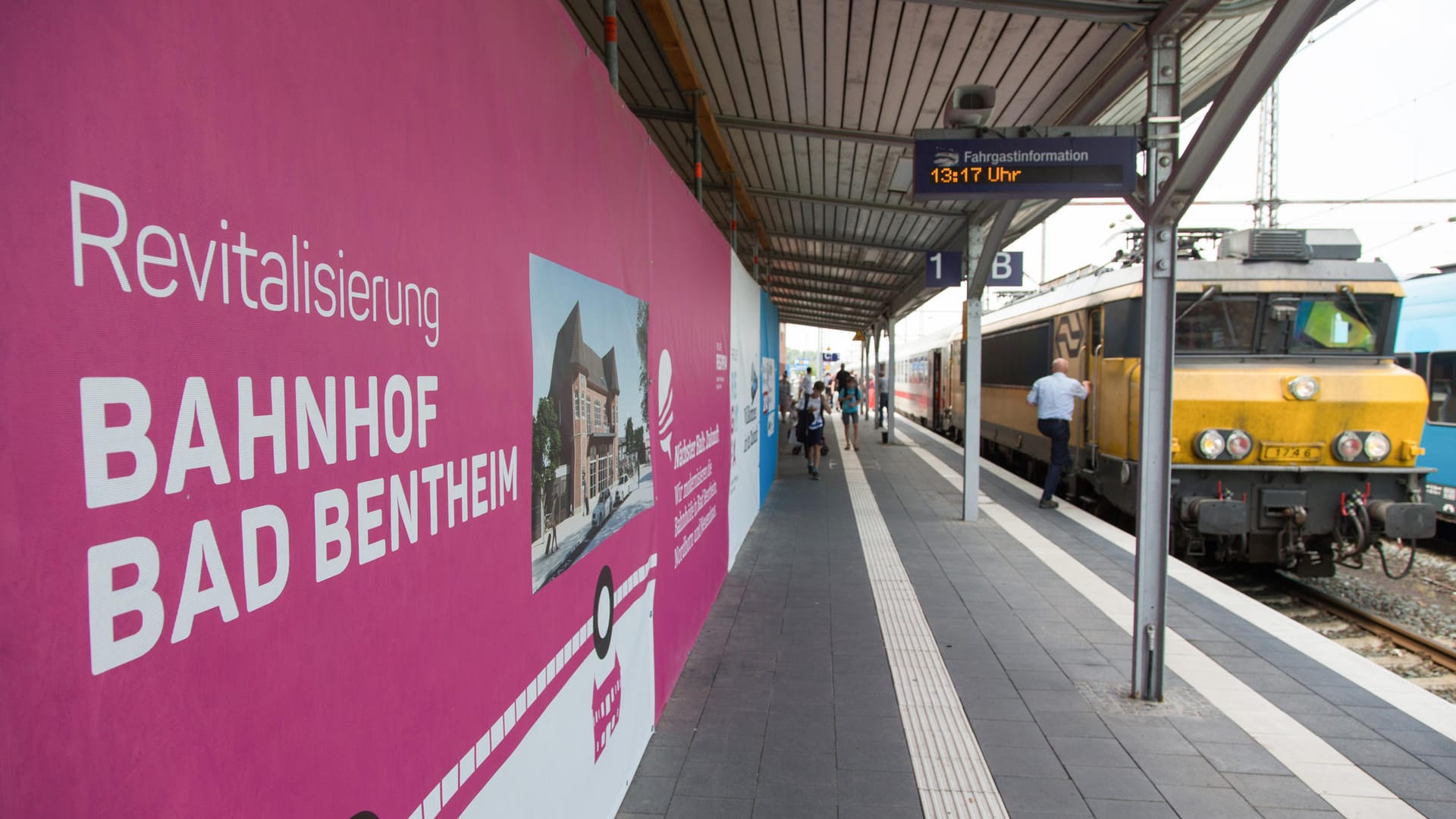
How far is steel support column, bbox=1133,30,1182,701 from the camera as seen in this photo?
14.1 feet

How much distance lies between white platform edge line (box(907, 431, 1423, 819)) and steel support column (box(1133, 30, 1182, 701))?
0.43 metres

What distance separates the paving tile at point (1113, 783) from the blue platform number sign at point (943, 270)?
8.18 metres

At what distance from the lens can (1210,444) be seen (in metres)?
7.16

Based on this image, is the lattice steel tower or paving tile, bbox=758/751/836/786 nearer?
paving tile, bbox=758/751/836/786

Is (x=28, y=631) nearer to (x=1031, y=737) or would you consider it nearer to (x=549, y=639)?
(x=549, y=639)

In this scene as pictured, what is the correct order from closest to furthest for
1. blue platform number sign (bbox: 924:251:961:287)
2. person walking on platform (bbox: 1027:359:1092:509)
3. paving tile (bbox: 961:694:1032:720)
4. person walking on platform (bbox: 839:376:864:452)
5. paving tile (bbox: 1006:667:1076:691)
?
paving tile (bbox: 961:694:1032:720) < paving tile (bbox: 1006:667:1076:691) < person walking on platform (bbox: 1027:359:1092:509) < blue platform number sign (bbox: 924:251:961:287) < person walking on platform (bbox: 839:376:864:452)

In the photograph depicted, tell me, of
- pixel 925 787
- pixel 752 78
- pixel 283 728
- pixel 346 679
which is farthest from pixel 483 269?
pixel 752 78

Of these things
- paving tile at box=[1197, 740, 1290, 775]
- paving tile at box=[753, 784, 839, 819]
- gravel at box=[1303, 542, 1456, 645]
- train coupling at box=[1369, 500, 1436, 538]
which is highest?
train coupling at box=[1369, 500, 1436, 538]

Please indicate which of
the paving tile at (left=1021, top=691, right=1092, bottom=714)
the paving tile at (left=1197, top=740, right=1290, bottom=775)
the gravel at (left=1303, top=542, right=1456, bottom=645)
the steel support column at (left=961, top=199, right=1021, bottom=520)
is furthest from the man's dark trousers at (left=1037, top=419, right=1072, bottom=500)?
the paving tile at (left=1197, top=740, right=1290, bottom=775)

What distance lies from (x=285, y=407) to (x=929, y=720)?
3713mm

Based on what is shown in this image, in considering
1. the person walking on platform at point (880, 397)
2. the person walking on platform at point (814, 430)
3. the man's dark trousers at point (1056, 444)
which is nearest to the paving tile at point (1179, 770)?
the man's dark trousers at point (1056, 444)

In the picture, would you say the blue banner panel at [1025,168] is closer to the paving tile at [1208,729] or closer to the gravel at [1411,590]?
the paving tile at [1208,729]

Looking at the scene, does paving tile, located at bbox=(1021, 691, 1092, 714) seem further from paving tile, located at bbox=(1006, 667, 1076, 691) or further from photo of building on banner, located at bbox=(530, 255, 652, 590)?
photo of building on banner, located at bbox=(530, 255, 652, 590)

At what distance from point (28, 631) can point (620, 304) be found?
2547 millimetres
